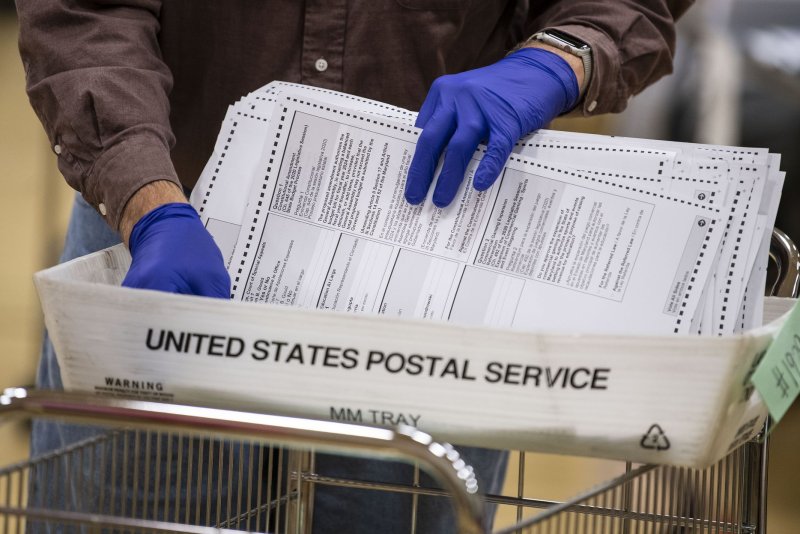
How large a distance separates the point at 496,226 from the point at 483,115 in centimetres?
11

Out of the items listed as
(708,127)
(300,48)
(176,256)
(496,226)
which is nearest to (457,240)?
(496,226)

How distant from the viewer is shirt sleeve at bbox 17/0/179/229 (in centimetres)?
89

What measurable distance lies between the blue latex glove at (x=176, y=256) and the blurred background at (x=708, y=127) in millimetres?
1470

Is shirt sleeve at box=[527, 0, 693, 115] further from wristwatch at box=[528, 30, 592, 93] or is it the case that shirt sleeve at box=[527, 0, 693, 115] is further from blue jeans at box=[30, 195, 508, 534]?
blue jeans at box=[30, 195, 508, 534]

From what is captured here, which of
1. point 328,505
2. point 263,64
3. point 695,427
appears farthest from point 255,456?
point 695,427

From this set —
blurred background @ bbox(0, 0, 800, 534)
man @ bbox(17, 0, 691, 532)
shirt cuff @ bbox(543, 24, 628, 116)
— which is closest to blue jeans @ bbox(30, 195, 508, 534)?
man @ bbox(17, 0, 691, 532)

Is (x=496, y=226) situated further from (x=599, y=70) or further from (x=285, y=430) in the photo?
(x=285, y=430)

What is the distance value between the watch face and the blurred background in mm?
1308

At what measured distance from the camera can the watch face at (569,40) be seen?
1027 millimetres

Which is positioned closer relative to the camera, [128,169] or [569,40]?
[128,169]

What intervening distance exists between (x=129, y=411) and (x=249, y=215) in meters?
0.35

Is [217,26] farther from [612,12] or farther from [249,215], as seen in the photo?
[612,12]

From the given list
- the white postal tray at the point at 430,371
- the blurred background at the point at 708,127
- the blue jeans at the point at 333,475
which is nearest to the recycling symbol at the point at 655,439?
the white postal tray at the point at 430,371

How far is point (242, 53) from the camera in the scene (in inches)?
43.1
